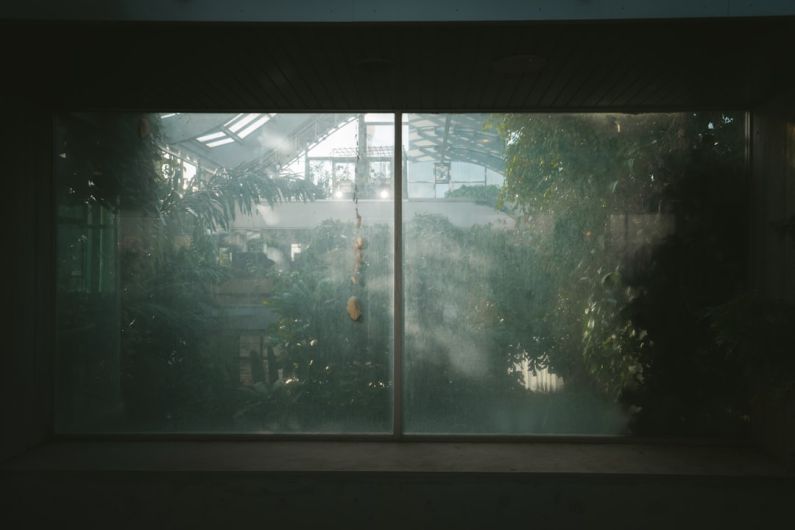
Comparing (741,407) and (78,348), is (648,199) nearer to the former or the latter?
(741,407)

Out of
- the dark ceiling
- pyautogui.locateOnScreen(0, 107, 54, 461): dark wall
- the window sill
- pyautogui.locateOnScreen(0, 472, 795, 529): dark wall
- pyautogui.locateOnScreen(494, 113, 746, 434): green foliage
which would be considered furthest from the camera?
pyautogui.locateOnScreen(494, 113, 746, 434): green foliage

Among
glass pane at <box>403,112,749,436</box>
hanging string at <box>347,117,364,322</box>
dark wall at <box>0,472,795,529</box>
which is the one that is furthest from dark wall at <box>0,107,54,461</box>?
glass pane at <box>403,112,749,436</box>

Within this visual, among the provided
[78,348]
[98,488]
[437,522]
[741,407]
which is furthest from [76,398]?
[741,407]

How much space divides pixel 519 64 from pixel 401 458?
254 cm

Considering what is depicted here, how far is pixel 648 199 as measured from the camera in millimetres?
4473

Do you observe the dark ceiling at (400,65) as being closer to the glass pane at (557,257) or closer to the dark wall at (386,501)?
the glass pane at (557,257)

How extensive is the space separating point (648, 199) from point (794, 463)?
1.90m

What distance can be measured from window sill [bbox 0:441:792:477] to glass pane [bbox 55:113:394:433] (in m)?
0.28

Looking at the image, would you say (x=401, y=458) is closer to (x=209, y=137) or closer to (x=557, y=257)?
(x=557, y=257)

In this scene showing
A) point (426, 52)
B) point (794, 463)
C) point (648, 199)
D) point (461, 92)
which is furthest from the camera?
point (648, 199)

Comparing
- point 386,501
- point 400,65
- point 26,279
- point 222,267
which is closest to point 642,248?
point 400,65

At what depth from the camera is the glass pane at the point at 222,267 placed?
4.52 meters

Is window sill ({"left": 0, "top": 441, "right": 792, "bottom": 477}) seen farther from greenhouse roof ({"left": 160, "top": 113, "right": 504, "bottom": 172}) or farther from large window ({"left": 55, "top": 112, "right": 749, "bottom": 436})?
greenhouse roof ({"left": 160, "top": 113, "right": 504, "bottom": 172})

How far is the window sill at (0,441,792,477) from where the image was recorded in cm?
384
